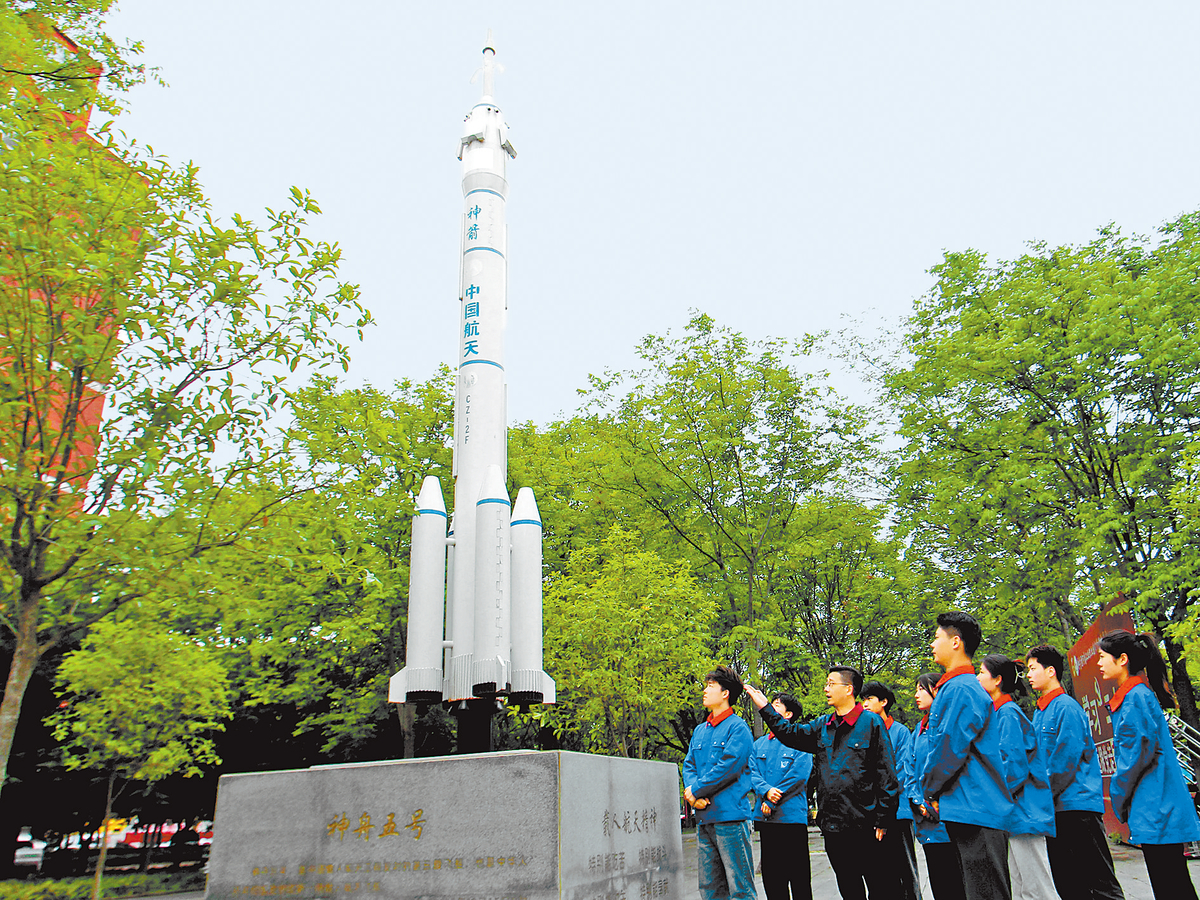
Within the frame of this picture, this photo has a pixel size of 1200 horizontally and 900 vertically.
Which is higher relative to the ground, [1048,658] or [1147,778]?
[1048,658]

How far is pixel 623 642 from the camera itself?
1642 cm

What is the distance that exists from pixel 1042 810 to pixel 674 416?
53.9 feet

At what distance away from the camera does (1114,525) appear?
14.8m

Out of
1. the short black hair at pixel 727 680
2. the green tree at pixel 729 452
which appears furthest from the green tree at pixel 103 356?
the green tree at pixel 729 452

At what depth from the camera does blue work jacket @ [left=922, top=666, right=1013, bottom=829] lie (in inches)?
172

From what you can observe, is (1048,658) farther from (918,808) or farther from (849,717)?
(918,808)

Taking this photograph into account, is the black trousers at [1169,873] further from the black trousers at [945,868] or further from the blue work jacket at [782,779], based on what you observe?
the blue work jacket at [782,779]

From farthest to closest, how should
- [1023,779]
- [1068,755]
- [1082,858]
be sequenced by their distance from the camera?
[1068,755] → [1082,858] → [1023,779]

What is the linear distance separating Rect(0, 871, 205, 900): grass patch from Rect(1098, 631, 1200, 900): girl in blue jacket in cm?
1249

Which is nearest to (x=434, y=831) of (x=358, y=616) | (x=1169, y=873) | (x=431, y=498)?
(x=431, y=498)

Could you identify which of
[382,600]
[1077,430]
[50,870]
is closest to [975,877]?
[1077,430]

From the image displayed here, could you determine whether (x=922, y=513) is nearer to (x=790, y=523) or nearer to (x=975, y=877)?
(x=790, y=523)

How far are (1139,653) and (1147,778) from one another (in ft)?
2.64

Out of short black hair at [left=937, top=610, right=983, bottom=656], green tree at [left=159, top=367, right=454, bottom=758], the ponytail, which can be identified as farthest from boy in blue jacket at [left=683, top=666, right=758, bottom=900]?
green tree at [left=159, top=367, right=454, bottom=758]
